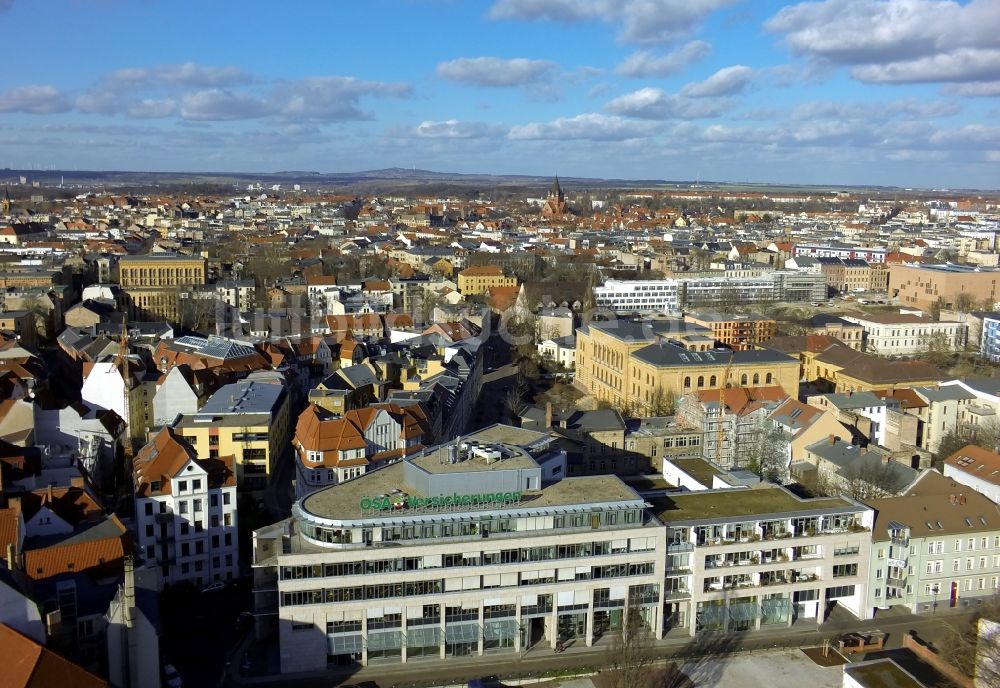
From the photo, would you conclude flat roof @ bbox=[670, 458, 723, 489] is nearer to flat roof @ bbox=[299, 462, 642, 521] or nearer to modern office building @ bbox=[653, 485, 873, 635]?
modern office building @ bbox=[653, 485, 873, 635]

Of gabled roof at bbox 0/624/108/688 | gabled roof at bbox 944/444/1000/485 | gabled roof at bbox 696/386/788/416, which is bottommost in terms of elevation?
gabled roof at bbox 944/444/1000/485

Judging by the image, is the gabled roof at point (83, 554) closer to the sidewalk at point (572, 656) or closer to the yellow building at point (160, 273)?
the sidewalk at point (572, 656)

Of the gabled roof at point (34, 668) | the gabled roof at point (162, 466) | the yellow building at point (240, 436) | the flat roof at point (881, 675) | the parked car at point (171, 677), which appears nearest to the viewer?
the gabled roof at point (34, 668)

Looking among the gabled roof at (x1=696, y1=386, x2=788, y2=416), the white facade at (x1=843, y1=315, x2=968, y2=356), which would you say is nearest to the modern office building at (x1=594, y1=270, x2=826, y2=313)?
the white facade at (x1=843, y1=315, x2=968, y2=356)

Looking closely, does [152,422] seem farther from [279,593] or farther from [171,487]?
[279,593]

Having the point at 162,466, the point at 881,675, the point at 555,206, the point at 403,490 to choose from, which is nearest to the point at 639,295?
the point at 162,466

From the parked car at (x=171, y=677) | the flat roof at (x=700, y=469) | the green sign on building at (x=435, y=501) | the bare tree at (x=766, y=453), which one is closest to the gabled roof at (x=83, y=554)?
the parked car at (x=171, y=677)
